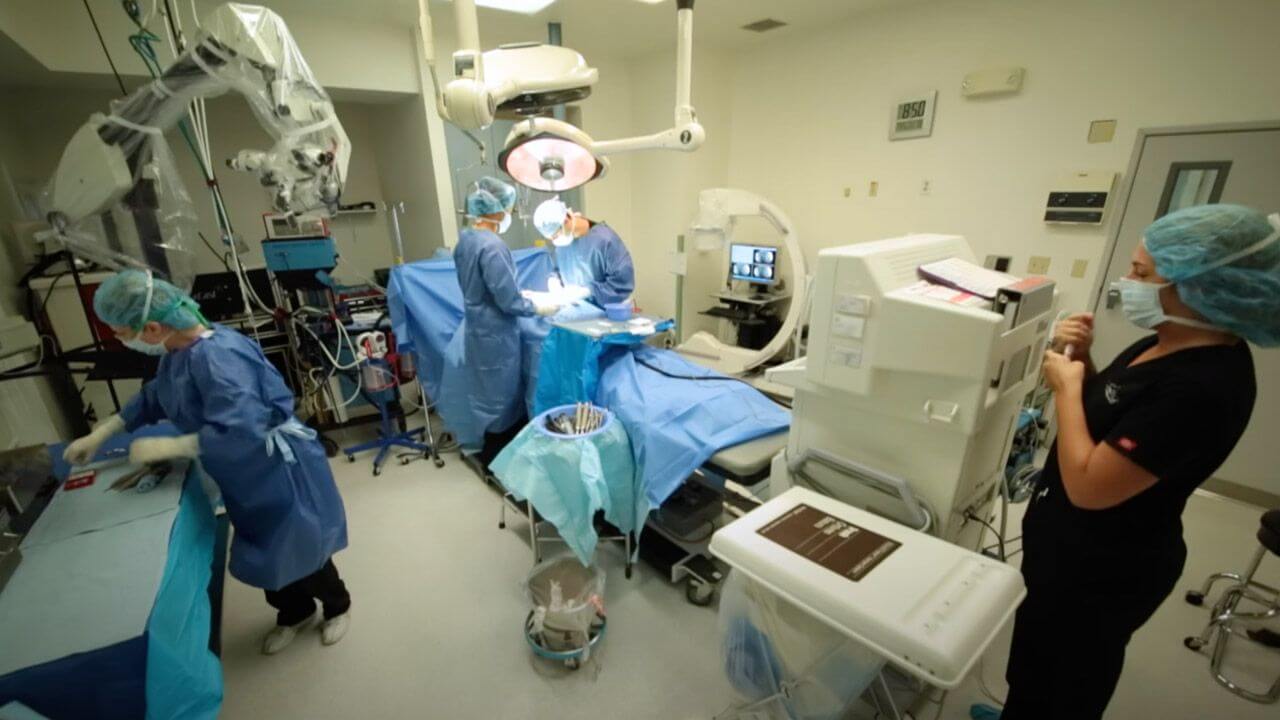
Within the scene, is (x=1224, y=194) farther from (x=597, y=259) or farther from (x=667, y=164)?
(x=667, y=164)

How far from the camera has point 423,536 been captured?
98.6 inches

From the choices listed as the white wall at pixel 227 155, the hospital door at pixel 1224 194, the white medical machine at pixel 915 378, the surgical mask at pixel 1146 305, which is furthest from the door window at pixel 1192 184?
the white wall at pixel 227 155

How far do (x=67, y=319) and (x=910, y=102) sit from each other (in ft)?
17.9

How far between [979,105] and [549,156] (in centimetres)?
292

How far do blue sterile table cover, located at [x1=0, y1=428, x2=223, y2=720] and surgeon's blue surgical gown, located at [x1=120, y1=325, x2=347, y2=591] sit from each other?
166 mm

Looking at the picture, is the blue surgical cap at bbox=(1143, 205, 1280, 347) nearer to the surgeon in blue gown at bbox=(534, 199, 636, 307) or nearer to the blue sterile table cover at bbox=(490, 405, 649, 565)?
the blue sterile table cover at bbox=(490, 405, 649, 565)

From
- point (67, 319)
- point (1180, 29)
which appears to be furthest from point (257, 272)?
Result: point (1180, 29)

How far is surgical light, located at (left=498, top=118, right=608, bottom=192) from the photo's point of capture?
1.89 meters

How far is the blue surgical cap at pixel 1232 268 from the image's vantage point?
93cm

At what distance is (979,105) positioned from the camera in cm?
316

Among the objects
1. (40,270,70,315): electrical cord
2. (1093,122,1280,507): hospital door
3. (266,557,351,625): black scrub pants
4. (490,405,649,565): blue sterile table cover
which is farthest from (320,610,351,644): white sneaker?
(1093,122,1280,507): hospital door

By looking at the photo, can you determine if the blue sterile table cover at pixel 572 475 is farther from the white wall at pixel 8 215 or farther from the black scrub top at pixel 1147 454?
the white wall at pixel 8 215

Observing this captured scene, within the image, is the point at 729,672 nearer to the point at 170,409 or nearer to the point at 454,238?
the point at 170,409

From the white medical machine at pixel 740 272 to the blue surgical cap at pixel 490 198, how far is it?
169cm
